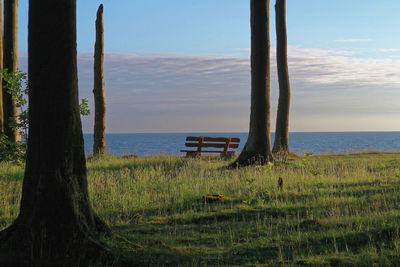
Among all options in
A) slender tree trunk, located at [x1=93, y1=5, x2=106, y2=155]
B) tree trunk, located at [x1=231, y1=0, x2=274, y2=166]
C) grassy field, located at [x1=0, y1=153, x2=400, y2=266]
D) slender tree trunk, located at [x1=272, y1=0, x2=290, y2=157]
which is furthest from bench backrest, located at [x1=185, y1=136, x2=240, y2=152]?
grassy field, located at [x1=0, y1=153, x2=400, y2=266]

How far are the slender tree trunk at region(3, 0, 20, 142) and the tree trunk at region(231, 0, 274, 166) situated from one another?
9566 mm

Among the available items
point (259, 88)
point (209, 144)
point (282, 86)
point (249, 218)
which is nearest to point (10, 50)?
point (209, 144)

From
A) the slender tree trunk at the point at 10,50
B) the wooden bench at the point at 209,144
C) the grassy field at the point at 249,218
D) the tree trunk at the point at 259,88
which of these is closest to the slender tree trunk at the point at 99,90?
the slender tree trunk at the point at 10,50

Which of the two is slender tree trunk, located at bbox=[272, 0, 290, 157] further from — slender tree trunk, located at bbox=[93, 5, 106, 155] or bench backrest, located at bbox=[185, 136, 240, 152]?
slender tree trunk, located at bbox=[93, 5, 106, 155]

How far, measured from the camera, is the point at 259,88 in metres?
16.8

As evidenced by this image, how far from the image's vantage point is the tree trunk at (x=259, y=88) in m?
16.8

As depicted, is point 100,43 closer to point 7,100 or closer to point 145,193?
point 7,100

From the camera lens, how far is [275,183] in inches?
473

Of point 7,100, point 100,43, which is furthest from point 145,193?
point 100,43

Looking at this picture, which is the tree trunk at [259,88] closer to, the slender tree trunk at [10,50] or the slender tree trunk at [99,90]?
the slender tree trunk at [99,90]

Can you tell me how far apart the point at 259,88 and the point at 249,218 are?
9.03m

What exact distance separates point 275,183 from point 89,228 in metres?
7.08

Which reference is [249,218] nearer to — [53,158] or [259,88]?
[53,158]

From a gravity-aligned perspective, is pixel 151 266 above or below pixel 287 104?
below
